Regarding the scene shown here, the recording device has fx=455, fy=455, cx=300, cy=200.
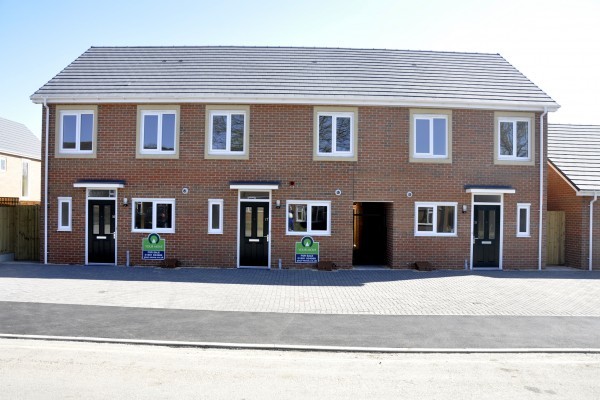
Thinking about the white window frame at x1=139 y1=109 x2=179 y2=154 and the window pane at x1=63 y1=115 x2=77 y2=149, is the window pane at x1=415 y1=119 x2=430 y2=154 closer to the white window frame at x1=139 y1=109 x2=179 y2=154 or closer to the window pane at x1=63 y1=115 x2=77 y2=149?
the white window frame at x1=139 y1=109 x2=179 y2=154

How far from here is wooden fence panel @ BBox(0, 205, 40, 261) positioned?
16.4 metres

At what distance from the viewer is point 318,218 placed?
1528 cm

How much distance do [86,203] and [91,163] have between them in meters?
1.36

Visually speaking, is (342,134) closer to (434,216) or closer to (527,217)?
(434,216)

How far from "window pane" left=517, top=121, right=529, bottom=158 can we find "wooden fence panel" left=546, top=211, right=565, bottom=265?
9.43 ft

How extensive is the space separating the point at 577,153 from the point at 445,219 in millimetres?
6921

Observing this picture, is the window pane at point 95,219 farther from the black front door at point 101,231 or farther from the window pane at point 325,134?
the window pane at point 325,134

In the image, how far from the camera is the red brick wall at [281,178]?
15.2m

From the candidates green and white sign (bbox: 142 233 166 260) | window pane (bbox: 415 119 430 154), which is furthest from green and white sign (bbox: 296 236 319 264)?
window pane (bbox: 415 119 430 154)

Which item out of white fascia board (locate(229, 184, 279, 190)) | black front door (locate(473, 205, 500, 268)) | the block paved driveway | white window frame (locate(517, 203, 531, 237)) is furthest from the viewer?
white window frame (locate(517, 203, 531, 237))

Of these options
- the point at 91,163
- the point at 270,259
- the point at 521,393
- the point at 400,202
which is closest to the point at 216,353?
the point at 521,393

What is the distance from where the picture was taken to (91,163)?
15.4 m

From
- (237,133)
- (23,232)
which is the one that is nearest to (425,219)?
(237,133)

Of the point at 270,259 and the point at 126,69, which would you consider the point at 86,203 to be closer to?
the point at 126,69
